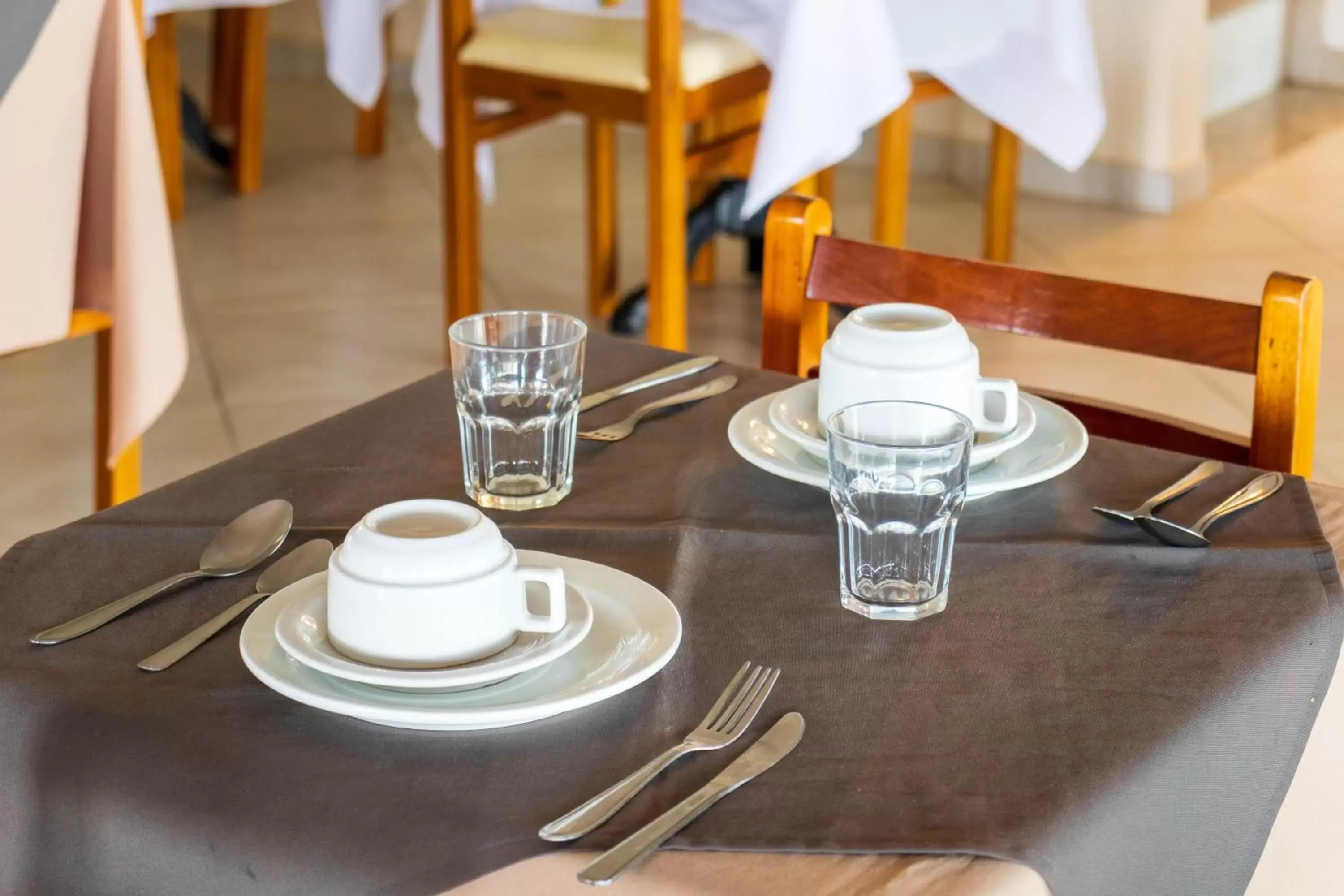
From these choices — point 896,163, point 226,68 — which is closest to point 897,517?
point 896,163

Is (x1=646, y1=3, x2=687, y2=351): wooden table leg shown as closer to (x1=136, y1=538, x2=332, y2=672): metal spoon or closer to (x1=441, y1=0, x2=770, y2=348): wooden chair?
(x1=441, y1=0, x2=770, y2=348): wooden chair

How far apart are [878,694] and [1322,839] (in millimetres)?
266

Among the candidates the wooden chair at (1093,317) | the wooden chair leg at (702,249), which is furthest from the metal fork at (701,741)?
the wooden chair leg at (702,249)

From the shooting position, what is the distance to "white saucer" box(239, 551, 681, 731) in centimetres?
60

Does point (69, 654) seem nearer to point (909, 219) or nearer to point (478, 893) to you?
point (478, 893)

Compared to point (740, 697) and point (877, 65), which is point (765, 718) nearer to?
point (740, 697)

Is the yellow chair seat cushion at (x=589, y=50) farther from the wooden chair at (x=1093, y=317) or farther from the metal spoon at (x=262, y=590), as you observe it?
the metal spoon at (x=262, y=590)

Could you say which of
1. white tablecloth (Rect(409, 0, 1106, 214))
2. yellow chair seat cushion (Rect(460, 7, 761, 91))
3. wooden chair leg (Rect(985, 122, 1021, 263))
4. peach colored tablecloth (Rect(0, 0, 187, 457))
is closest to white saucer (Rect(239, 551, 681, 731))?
peach colored tablecloth (Rect(0, 0, 187, 457))

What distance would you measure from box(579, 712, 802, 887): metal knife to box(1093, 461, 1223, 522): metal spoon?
0.25m

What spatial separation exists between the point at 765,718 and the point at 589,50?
1.82 m

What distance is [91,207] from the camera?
5.32 feet

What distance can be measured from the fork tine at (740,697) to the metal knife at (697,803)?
17mm

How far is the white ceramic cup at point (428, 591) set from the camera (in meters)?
0.62

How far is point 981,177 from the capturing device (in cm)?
385
